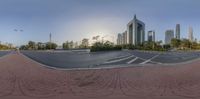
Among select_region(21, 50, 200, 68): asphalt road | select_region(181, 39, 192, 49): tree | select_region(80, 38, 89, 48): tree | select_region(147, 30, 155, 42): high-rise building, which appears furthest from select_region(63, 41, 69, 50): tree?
select_region(181, 39, 192, 49): tree

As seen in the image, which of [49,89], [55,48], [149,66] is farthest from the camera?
[55,48]

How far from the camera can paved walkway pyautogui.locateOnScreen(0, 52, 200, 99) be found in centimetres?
550

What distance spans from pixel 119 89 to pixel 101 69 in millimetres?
1031

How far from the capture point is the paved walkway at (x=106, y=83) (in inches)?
216

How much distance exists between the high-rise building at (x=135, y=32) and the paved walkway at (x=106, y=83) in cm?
67

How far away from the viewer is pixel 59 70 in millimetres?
6852

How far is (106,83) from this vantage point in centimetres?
637

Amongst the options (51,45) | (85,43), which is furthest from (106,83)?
(51,45)

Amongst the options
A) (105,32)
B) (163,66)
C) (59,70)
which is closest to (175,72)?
(163,66)

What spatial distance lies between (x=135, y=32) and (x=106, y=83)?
1.24 meters

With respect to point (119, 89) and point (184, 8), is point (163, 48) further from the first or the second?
point (119, 89)

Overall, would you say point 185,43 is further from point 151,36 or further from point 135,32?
point 135,32

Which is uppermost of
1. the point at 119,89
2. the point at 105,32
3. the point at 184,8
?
the point at 184,8

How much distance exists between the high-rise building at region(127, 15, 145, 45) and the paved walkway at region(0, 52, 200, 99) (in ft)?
2.21
